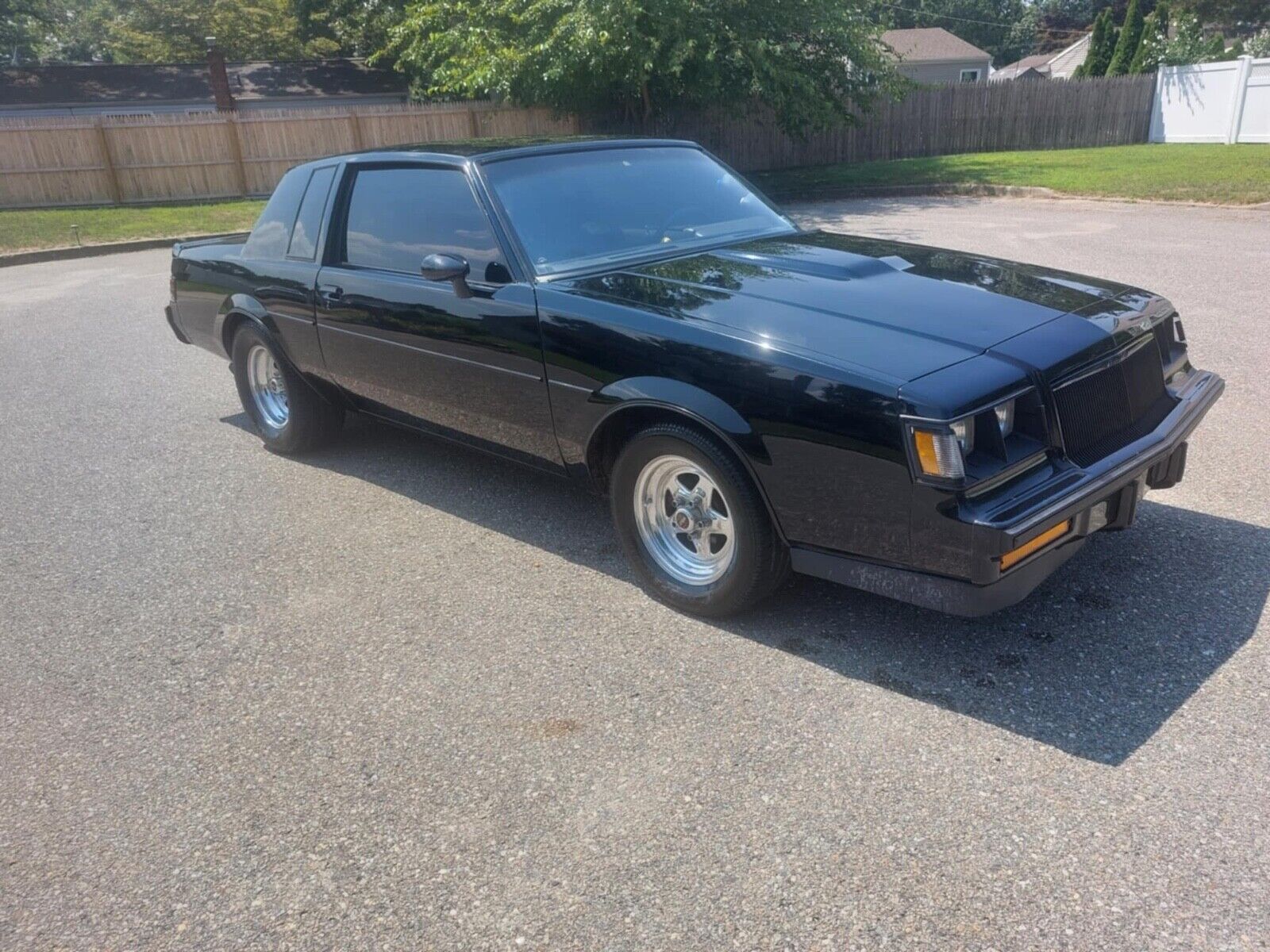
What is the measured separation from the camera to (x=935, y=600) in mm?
3105

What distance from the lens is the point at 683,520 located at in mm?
3834

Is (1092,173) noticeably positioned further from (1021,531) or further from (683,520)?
(1021,531)

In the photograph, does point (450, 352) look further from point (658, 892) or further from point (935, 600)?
point (658, 892)

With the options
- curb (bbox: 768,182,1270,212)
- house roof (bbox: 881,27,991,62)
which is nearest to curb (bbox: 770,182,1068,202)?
curb (bbox: 768,182,1270,212)

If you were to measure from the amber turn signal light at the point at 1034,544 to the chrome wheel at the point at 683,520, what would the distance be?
96 centimetres

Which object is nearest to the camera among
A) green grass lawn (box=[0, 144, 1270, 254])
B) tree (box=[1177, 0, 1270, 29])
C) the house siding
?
green grass lawn (box=[0, 144, 1270, 254])

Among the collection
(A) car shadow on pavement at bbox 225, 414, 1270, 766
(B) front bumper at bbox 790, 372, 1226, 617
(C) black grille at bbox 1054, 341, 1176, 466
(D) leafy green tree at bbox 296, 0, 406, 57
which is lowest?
(A) car shadow on pavement at bbox 225, 414, 1270, 766

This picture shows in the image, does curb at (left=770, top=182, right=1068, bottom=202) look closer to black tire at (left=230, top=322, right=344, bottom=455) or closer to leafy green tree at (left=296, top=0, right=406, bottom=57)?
black tire at (left=230, top=322, right=344, bottom=455)

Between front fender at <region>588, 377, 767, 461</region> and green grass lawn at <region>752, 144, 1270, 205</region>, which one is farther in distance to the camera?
green grass lawn at <region>752, 144, 1270, 205</region>

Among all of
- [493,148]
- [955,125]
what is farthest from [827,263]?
[955,125]

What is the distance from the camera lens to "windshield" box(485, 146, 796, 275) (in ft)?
14.3

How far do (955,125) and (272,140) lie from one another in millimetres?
17012

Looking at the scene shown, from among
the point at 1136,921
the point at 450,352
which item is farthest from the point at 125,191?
the point at 1136,921

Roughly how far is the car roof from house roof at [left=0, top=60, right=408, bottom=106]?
30479mm
